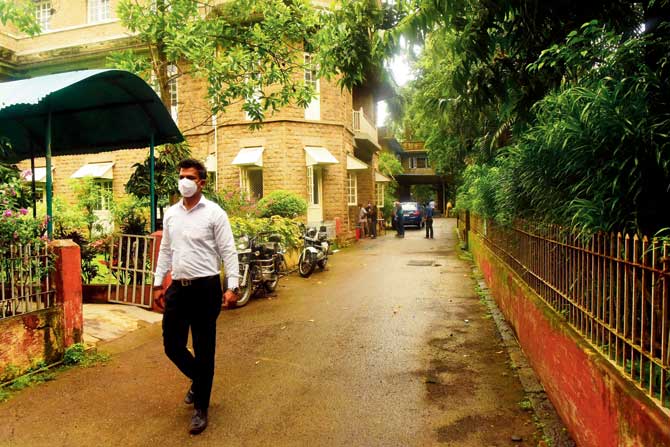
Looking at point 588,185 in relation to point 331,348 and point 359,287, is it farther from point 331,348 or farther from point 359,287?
point 359,287

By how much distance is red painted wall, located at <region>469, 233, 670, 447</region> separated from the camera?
2.34 m

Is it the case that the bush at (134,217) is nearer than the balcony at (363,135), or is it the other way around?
the bush at (134,217)

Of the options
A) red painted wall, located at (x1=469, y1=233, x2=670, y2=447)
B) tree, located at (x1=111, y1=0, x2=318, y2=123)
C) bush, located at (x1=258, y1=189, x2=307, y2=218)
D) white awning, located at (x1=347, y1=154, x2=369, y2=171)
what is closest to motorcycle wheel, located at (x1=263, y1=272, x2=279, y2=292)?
tree, located at (x1=111, y1=0, x2=318, y2=123)

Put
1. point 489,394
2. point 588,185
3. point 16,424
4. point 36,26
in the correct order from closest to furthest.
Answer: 1. point 588,185
2. point 16,424
3. point 489,394
4. point 36,26

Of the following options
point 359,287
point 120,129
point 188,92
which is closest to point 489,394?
point 359,287

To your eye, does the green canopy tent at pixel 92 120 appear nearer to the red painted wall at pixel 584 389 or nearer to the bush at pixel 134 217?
the bush at pixel 134 217

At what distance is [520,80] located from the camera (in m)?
→ 5.32

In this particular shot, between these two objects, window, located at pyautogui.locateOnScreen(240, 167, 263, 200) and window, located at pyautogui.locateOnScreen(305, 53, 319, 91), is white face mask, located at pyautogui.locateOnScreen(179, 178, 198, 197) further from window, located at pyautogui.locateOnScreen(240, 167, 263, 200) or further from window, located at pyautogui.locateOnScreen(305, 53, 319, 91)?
window, located at pyautogui.locateOnScreen(240, 167, 263, 200)

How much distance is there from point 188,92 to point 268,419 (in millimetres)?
17570

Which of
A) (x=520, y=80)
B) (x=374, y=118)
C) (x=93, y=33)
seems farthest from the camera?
(x=374, y=118)

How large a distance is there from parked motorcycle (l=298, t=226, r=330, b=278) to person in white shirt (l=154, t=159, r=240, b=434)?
26.8ft

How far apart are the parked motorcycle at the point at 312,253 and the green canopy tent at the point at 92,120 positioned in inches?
183

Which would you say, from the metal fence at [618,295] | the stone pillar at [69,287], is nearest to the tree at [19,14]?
the stone pillar at [69,287]

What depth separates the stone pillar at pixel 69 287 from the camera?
5.27m
